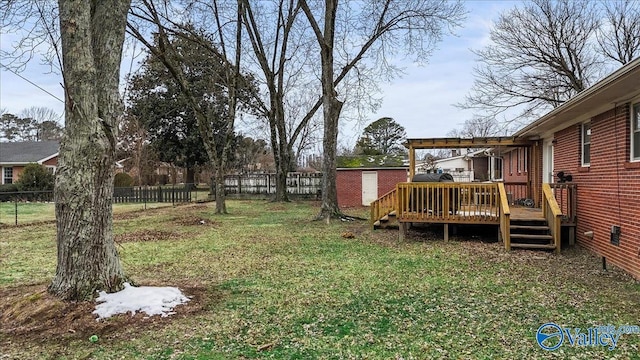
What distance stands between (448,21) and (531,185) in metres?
7.04

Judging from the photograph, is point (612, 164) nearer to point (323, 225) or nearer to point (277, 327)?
point (277, 327)

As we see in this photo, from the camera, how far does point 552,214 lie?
8.62 metres

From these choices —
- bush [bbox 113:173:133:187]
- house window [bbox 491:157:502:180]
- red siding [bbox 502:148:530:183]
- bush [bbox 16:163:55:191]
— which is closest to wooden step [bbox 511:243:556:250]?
red siding [bbox 502:148:530:183]

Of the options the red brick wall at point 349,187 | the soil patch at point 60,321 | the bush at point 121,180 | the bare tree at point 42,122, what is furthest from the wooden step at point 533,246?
the bare tree at point 42,122

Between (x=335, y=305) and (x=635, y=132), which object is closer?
(x=335, y=305)

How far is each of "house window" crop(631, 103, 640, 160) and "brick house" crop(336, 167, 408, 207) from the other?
51.4 ft

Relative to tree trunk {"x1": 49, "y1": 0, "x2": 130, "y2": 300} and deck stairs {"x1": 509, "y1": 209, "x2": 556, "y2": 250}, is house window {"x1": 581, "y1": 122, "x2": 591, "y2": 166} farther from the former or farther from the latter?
tree trunk {"x1": 49, "y1": 0, "x2": 130, "y2": 300}

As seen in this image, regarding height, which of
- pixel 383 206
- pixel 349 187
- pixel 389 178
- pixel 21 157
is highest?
pixel 21 157

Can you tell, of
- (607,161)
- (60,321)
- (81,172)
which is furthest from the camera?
(607,161)

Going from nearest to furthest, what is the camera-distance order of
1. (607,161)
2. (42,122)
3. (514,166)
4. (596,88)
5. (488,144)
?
(596,88)
(607,161)
(488,144)
(514,166)
(42,122)

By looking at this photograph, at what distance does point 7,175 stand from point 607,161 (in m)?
37.1

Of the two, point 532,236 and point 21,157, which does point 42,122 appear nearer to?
point 21,157

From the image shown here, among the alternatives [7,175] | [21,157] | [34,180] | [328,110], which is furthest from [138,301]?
[7,175]

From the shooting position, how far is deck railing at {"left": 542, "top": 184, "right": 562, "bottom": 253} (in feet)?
27.1
